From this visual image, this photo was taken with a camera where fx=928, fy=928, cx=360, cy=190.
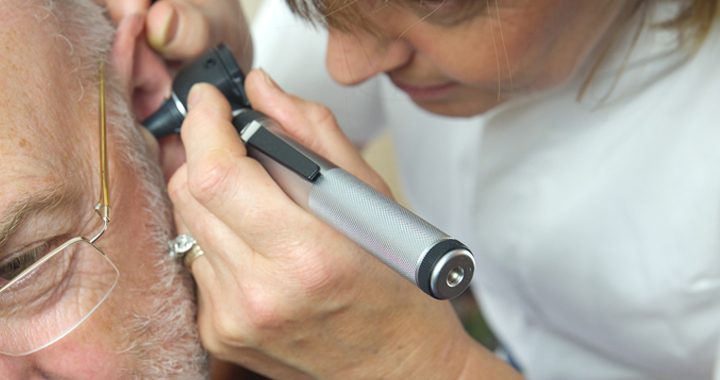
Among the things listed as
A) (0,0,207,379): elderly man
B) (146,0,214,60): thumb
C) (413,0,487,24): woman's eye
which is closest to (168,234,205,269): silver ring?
(0,0,207,379): elderly man

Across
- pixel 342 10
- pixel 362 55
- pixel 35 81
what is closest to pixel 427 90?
pixel 362 55

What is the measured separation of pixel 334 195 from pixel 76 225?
0.28m

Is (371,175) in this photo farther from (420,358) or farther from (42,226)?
(42,226)

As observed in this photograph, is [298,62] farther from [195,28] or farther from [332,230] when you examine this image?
[332,230]

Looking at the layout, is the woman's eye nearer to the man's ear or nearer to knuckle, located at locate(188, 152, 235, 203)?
knuckle, located at locate(188, 152, 235, 203)

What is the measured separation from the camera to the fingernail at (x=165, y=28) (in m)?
1.07

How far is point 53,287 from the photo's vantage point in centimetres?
93

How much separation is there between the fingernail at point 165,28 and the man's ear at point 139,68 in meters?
0.02

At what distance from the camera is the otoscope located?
73cm

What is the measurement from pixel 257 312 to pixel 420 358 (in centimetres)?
19

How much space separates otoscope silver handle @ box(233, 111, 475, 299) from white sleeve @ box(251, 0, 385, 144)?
0.54m

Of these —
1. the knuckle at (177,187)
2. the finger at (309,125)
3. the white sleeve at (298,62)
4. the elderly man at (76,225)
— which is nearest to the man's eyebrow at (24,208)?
the elderly man at (76,225)

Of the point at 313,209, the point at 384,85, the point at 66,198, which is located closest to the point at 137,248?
the point at 66,198

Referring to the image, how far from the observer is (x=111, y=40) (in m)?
1.05
